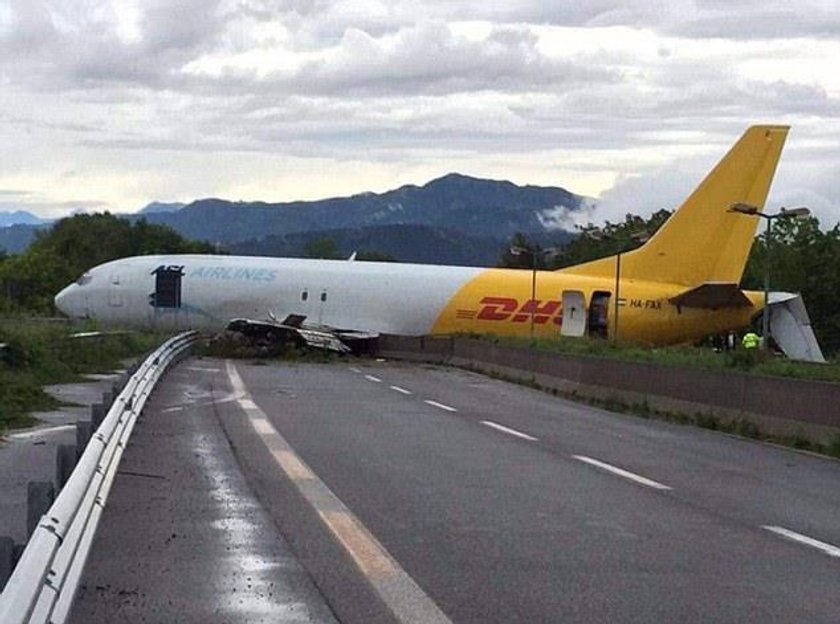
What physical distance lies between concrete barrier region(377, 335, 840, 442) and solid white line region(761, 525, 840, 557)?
7.64 m

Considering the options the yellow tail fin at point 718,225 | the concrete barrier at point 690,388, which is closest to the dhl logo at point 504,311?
the yellow tail fin at point 718,225

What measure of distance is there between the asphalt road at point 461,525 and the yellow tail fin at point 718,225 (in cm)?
2847

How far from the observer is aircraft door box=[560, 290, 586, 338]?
163 feet

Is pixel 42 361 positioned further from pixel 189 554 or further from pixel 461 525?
pixel 189 554

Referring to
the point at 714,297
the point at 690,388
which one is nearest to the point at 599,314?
the point at 714,297

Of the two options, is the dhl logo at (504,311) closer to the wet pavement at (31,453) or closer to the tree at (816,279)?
the wet pavement at (31,453)

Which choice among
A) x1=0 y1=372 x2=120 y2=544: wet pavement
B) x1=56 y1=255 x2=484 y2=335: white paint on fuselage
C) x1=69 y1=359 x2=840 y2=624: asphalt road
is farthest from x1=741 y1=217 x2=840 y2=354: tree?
x1=69 y1=359 x2=840 y2=624: asphalt road

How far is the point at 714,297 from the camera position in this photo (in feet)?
157

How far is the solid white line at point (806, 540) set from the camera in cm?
1039

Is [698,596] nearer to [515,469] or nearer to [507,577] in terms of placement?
[507,577]

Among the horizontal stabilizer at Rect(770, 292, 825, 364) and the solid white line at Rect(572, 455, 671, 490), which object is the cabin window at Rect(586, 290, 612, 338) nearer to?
the horizontal stabilizer at Rect(770, 292, 825, 364)

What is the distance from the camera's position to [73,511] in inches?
296

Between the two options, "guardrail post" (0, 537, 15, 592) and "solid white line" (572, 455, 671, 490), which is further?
"solid white line" (572, 455, 671, 490)

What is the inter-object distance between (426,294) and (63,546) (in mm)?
48082
